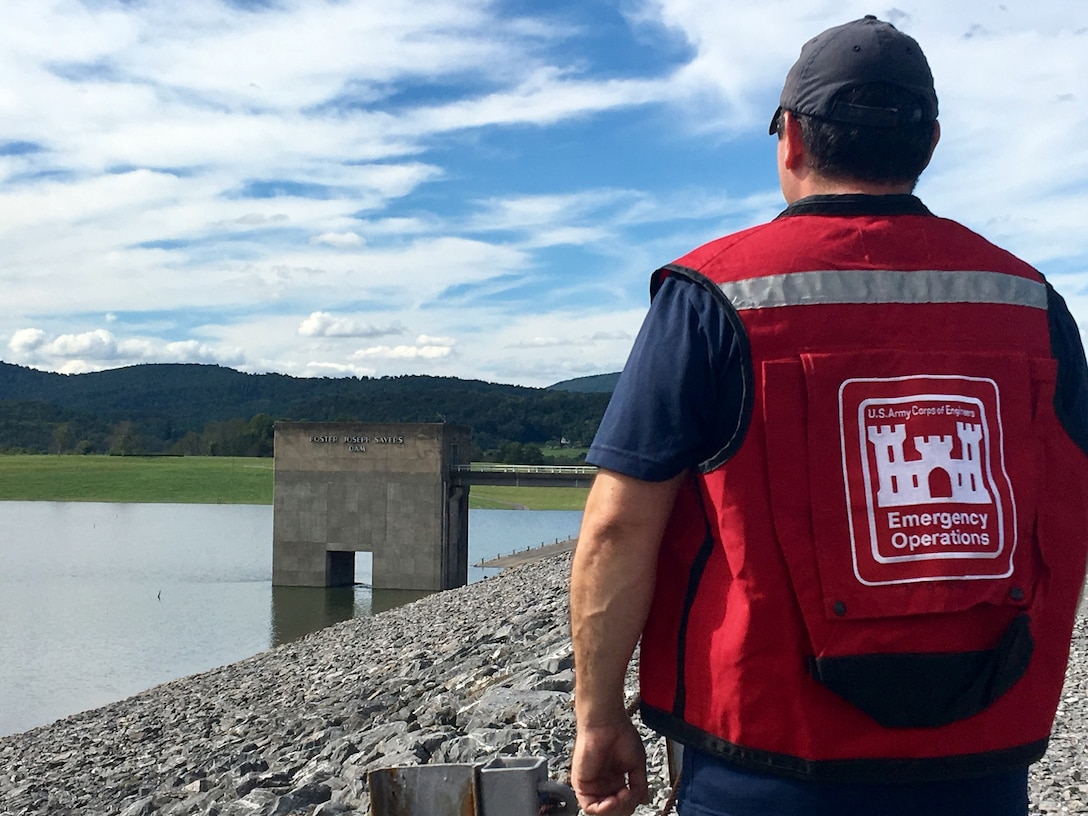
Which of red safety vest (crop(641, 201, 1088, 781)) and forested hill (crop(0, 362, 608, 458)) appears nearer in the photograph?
red safety vest (crop(641, 201, 1088, 781))

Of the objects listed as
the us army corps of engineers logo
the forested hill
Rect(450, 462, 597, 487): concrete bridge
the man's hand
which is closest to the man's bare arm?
the man's hand

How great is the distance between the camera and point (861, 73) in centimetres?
176

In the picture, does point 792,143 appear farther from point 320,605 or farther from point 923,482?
point 320,605

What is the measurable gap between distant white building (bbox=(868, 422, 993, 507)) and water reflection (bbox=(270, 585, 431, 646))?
27.3 m

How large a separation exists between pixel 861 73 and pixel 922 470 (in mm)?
616

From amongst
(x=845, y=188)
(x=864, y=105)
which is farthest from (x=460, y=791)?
(x=864, y=105)

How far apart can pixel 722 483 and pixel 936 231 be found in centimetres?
Result: 54

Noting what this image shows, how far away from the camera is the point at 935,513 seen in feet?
5.31

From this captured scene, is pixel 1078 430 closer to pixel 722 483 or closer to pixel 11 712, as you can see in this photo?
pixel 722 483

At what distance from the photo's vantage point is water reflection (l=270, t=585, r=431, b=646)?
30.5 meters

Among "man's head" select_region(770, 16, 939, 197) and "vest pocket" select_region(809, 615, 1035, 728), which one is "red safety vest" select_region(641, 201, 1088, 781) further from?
"man's head" select_region(770, 16, 939, 197)

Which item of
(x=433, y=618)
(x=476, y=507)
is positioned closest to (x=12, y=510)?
(x=476, y=507)

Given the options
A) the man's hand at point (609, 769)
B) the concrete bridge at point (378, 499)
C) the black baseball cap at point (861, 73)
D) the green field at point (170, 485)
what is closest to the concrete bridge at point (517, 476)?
the concrete bridge at point (378, 499)

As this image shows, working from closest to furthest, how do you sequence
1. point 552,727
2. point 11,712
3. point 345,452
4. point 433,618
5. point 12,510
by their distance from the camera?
1. point 552,727
2. point 11,712
3. point 433,618
4. point 345,452
5. point 12,510
